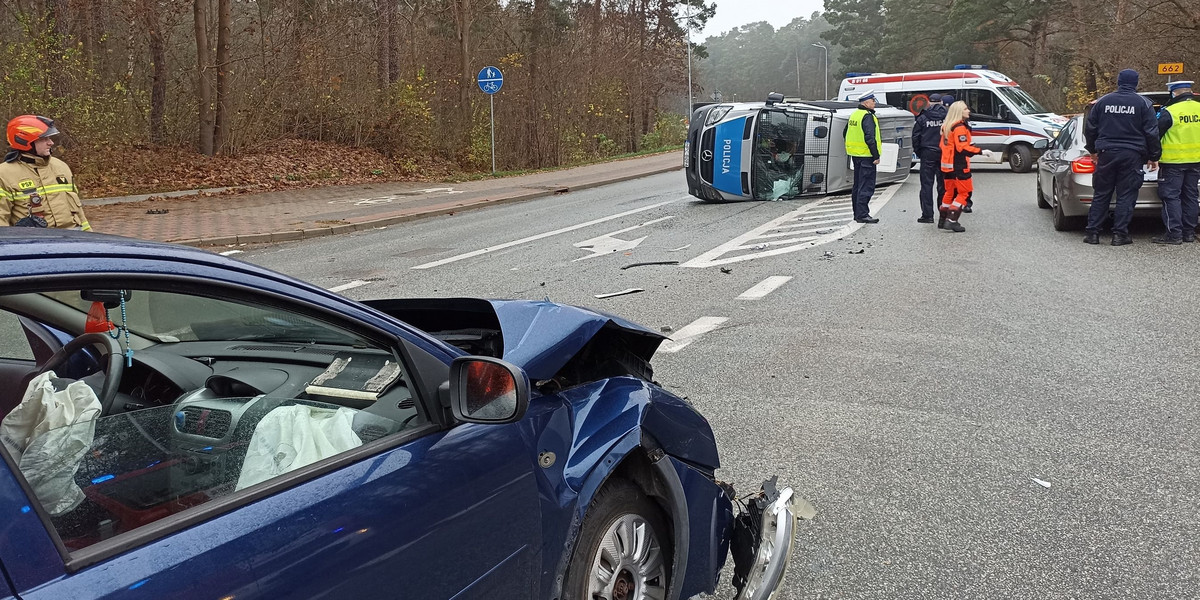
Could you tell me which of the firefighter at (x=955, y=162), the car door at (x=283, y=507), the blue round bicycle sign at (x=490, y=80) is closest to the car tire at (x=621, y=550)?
the car door at (x=283, y=507)

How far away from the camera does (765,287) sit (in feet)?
30.6

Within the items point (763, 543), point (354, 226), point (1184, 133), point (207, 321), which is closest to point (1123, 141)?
point (1184, 133)

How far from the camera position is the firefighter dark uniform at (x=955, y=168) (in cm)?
1286

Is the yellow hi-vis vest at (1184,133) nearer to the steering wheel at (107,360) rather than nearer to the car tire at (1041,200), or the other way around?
the car tire at (1041,200)

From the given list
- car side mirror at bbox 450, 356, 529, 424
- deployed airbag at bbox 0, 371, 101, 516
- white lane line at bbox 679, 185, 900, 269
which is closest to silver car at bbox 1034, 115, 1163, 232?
white lane line at bbox 679, 185, 900, 269

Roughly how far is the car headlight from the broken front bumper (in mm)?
14391

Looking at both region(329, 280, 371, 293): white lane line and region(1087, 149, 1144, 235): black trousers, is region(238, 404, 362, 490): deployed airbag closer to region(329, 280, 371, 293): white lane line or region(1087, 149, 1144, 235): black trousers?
region(329, 280, 371, 293): white lane line

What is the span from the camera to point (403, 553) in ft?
6.48

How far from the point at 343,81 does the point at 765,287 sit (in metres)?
20.9

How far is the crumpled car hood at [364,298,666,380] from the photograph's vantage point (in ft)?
8.48

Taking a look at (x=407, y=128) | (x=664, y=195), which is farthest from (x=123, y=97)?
(x=664, y=195)

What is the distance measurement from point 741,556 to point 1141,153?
31.8 ft

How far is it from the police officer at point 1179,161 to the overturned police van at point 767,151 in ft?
21.5

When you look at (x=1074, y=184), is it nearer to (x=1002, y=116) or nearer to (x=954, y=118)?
(x=954, y=118)
